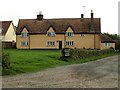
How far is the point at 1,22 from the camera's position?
89.0 metres

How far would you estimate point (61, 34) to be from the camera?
77812 mm

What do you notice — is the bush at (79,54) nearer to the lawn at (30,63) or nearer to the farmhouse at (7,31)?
the lawn at (30,63)

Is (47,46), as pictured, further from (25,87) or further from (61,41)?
(25,87)

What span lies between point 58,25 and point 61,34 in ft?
9.39

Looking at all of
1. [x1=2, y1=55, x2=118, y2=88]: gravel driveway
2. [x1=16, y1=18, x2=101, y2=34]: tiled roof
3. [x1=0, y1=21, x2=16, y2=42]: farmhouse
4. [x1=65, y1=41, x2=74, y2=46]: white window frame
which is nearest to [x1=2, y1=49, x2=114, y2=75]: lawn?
[x1=2, y1=55, x2=118, y2=88]: gravel driveway

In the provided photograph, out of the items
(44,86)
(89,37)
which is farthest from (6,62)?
(89,37)

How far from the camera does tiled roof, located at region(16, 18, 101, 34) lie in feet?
255

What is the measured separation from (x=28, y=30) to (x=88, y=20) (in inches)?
573

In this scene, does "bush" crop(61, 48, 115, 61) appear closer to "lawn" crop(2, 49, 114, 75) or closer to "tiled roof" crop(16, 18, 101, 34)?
"lawn" crop(2, 49, 114, 75)

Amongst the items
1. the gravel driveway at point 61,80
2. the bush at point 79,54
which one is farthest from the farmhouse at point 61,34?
the gravel driveway at point 61,80

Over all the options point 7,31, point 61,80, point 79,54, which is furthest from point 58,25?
point 61,80

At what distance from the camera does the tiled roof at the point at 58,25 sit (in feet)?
255

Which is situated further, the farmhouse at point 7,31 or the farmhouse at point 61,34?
the farmhouse at point 7,31

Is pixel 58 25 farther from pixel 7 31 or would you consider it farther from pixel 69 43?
pixel 7 31
